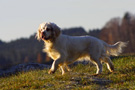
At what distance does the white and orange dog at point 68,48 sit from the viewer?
910cm

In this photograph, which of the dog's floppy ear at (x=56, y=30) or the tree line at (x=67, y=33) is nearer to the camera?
the dog's floppy ear at (x=56, y=30)

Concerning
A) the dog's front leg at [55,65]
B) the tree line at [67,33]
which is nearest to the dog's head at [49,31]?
the dog's front leg at [55,65]

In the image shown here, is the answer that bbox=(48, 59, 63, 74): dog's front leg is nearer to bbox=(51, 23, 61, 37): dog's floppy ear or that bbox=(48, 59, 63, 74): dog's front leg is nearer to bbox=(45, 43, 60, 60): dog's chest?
bbox=(45, 43, 60, 60): dog's chest

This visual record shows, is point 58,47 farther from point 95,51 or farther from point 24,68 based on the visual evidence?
point 24,68

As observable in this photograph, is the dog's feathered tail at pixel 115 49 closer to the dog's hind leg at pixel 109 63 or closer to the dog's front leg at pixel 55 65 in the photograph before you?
the dog's hind leg at pixel 109 63

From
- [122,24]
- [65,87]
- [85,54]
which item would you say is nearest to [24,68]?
[85,54]

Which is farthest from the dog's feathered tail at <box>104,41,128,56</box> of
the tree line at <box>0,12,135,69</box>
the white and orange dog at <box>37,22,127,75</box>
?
the tree line at <box>0,12,135,69</box>

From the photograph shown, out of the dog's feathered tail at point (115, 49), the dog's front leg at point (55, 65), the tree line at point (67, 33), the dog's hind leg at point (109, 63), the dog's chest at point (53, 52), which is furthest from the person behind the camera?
the tree line at point (67, 33)

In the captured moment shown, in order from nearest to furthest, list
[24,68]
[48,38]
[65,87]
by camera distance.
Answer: [65,87] → [48,38] → [24,68]

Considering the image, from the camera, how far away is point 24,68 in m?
14.9

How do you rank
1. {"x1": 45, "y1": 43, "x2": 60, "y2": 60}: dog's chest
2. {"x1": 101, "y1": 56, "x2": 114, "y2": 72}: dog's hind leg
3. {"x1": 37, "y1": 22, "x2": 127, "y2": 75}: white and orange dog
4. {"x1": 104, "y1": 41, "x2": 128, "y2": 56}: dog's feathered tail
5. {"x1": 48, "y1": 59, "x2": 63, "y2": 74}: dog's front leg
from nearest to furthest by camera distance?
{"x1": 48, "y1": 59, "x2": 63, "y2": 74}: dog's front leg, {"x1": 37, "y1": 22, "x2": 127, "y2": 75}: white and orange dog, {"x1": 45, "y1": 43, "x2": 60, "y2": 60}: dog's chest, {"x1": 101, "y1": 56, "x2": 114, "y2": 72}: dog's hind leg, {"x1": 104, "y1": 41, "x2": 128, "y2": 56}: dog's feathered tail

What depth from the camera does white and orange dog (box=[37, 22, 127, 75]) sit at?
9.10 meters

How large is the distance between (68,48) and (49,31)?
944 millimetres

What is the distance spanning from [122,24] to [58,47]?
42384 millimetres
